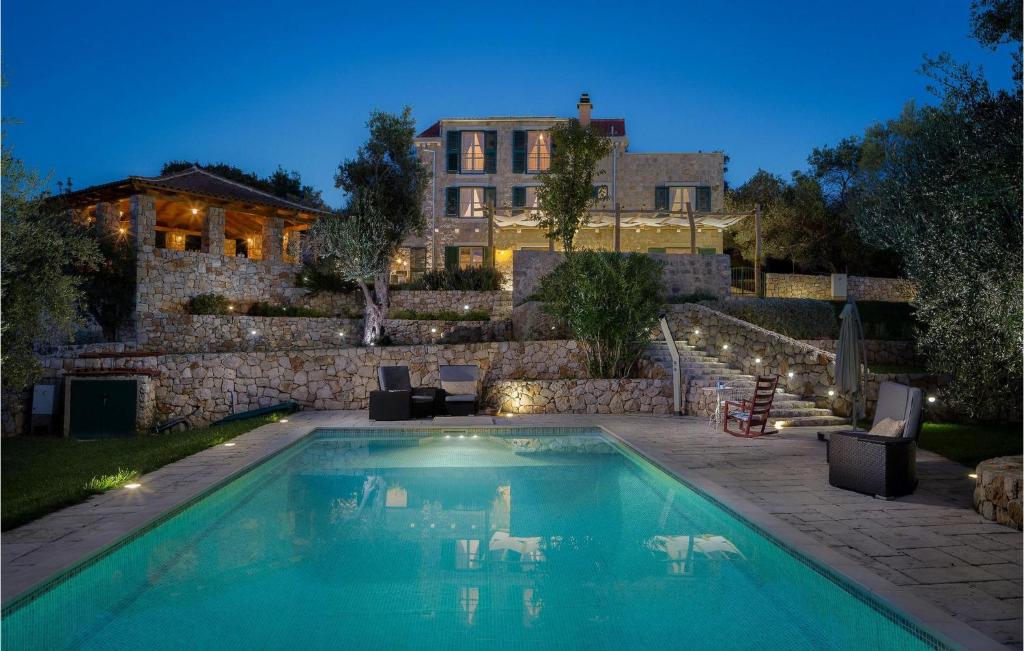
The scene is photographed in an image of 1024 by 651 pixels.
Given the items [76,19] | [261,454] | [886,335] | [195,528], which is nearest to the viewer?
[195,528]

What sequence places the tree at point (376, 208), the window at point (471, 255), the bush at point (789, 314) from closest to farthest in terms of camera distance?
the bush at point (789, 314), the tree at point (376, 208), the window at point (471, 255)

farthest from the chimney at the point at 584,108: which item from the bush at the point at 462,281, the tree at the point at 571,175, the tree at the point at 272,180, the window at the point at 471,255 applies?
the tree at the point at 272,180

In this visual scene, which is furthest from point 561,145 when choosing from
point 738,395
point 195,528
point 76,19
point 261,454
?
point 76,19

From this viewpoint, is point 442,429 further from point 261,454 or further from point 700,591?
point 700,591

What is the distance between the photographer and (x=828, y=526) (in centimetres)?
492

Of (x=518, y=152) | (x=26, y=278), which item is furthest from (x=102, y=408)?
(x=518, y=152)

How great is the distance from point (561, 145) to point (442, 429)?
11915 mm

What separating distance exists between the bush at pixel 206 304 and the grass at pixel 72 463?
29.2 ft

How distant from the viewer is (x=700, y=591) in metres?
4.30

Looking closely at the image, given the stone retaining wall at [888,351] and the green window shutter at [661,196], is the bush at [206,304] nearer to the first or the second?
Result: the stone retaining wall at [888,351]

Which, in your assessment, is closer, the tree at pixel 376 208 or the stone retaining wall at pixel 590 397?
the stone retaining wall at pixel 590 397

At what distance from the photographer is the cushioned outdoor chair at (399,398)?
1188 centimetres

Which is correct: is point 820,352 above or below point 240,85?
below

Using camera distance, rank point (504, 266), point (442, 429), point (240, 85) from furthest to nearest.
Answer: point (240, 85) → point (504, 266) → point (442, 429)
